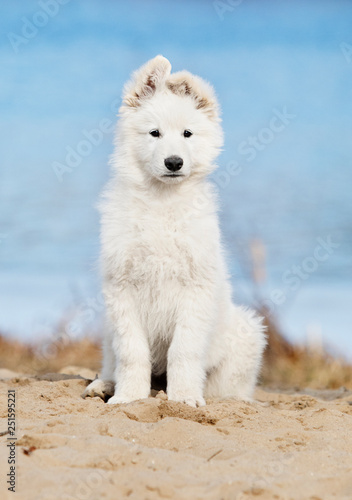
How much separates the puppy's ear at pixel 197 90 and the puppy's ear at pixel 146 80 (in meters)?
0.10

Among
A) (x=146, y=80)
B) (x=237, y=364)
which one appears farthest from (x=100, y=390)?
(x=146, y=80)

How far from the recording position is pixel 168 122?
5.70 metres

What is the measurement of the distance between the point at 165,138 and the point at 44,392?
8.25 feet

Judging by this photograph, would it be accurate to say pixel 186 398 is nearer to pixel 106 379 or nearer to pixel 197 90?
pixel 106 379

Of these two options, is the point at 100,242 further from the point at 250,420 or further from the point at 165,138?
the point at 250,420

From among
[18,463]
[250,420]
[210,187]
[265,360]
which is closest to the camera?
[18,463]

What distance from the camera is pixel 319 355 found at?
9.34 metres

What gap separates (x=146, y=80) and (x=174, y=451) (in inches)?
135

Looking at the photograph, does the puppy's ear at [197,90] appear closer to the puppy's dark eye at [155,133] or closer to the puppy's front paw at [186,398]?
the puppy's dark eye at [155,133]

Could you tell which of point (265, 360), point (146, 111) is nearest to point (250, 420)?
point (146, 111)

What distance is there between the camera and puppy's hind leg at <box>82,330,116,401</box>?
19.2 feet

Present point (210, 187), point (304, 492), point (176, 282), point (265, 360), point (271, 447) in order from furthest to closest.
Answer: point (265, 360) → point (210, 187) → point (176, 282) → point (271, 447) → point (304, 492)

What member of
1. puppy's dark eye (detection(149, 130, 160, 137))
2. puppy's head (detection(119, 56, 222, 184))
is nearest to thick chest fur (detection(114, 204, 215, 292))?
puppy's head (detection(119, 56, 222, 184))
